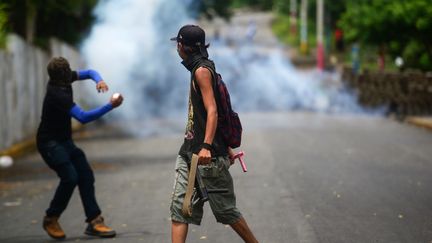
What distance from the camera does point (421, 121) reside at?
2214 cm

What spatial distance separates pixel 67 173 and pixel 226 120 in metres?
2.50

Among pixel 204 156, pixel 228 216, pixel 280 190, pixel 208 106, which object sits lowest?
pixel 280 190

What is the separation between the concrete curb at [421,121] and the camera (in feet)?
69.5

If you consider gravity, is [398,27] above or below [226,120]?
below

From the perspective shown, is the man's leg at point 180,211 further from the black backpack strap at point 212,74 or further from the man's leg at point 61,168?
the man's leg at point 61,168

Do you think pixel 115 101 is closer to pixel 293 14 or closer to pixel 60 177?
pixel 60 177

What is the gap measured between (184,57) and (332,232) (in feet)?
8.32

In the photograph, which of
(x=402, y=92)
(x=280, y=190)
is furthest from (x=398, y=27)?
(x=280, y=190)

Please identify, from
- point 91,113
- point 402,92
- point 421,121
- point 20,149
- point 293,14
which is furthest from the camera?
point 293,14

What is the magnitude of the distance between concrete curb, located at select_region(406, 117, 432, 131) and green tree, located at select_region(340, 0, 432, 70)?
4477 mm

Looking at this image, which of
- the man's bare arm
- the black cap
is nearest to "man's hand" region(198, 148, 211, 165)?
the man's bare arm

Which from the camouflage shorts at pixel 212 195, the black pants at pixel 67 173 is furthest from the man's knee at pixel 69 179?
the camouflage shorts at pixel 212 195

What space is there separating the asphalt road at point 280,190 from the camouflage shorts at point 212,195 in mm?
1458

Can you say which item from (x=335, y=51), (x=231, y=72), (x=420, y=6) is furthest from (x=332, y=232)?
(x=335, y=51)
